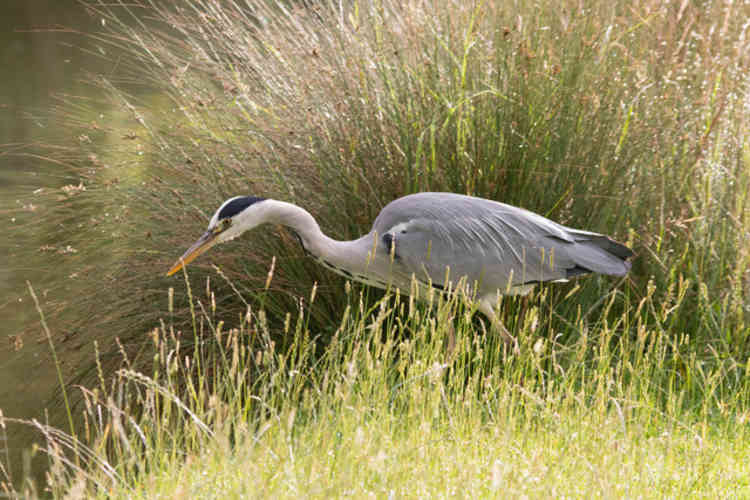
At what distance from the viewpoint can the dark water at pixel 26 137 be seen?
16.2 ft

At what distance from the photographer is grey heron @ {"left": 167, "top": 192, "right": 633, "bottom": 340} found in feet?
12.3

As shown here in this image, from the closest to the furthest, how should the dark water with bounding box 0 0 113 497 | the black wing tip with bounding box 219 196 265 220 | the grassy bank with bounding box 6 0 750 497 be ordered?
the black wing tip with bounding box 219 196 265 220
the grassy bank with bounding box 6 0 750 497
the dark water with bounding box 0 0 113 497

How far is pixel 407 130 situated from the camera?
13.6 ft

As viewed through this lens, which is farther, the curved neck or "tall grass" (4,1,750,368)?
"tall grass" (4,1,750,368)

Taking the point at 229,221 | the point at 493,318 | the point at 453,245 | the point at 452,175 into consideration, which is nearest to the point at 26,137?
the point at 452,175

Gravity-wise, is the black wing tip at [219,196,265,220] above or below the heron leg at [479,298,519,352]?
above

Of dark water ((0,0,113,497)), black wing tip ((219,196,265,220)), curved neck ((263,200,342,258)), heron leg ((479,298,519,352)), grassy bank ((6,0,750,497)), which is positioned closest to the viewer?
black wing tip ((219,196,265,220))

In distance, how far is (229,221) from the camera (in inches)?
143

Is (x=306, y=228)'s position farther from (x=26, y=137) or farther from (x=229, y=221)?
(x=26, y=137)

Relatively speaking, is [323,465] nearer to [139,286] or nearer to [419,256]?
[419,256]

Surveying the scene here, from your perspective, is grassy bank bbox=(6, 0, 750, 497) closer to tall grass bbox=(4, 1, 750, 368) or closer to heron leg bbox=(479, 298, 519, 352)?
tall grass bbox=(4, 1, 750, 368)

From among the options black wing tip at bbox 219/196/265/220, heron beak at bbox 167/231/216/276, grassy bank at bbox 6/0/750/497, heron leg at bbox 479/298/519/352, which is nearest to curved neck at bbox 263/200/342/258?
black wing tip at bbox 219/196/265/220

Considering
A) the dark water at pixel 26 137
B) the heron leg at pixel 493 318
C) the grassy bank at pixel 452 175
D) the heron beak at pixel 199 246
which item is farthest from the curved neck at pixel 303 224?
the dark water at pixel 26 137

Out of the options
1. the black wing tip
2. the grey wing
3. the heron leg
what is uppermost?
the black wing tip
